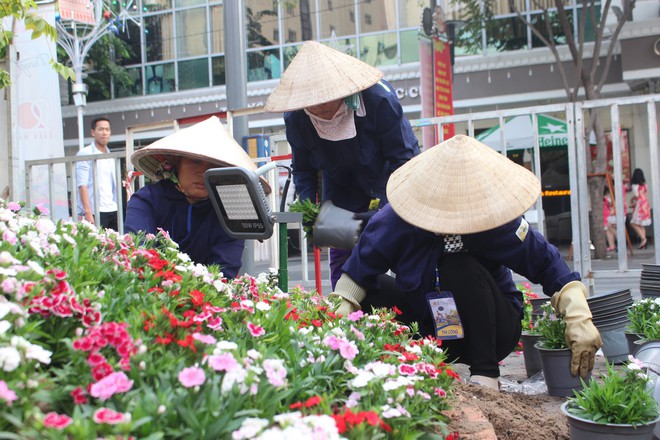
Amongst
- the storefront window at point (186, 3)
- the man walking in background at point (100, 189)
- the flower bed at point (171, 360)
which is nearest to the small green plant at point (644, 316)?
the flower bed at point (171, 360)

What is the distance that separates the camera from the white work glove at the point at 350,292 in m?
3.00

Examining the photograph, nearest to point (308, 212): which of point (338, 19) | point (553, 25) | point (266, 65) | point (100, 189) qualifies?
point (100, 189)

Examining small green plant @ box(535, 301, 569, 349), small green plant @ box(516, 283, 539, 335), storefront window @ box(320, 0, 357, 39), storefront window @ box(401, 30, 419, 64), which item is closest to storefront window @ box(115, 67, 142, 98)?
storefront window @ box(320, 0, 357, 39)

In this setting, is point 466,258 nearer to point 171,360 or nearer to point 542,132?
point 171,360

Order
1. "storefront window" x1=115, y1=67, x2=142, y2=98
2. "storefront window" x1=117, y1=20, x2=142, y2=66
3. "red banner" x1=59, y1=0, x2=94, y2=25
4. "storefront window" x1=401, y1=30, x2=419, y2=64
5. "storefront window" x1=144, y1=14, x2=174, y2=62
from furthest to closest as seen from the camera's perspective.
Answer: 1. "storefront window" x1=117, y1=20, x2=142, y2=66
2. "storefront window" x1=115, y1=67, x2=142, y2=98
3. "storefront window" x1=144, y1=14, x2=174, y2=62
4. "storefront window" x1=401, y1=30, x2=419, y2=64
5. "red banner" x1=59, y1=0, x2=94, y2=25

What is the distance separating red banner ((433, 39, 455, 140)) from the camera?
34.1 feet

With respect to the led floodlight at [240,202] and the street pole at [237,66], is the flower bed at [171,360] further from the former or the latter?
the street pole at [237,66]

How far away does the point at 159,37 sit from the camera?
816 inches

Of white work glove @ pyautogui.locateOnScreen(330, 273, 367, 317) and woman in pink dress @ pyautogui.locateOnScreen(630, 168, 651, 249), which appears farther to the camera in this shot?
woman in pink dress @ pyautogui.locateOnScreen(630, 168, 651, 249)

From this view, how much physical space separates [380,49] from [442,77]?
7701 millimetres

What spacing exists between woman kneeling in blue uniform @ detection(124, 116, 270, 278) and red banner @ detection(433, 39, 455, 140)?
23.5ft

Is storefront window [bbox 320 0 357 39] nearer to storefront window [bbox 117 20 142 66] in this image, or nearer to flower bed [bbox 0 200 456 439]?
storefront window [bbox 117 20 142 66]

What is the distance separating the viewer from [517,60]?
1636 cm

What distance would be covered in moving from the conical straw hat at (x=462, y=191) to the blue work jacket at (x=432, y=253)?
7.5 inches
